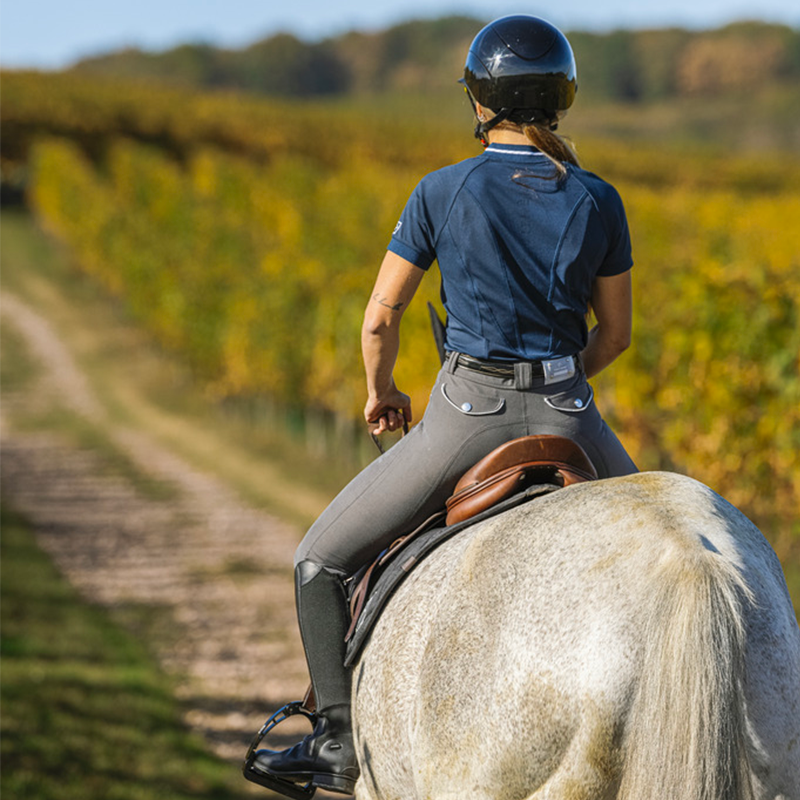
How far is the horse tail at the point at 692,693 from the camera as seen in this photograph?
6.77 ft

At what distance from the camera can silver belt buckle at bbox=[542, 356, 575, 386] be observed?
9.30 ft

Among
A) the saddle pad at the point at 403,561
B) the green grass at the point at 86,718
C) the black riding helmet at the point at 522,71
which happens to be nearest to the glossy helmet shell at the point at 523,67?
the black riding helmet at the point at 522,71

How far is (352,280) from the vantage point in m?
16.9

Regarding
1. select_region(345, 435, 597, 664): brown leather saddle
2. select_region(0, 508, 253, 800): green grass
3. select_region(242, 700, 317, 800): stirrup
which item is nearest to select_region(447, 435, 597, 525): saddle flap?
select_region(345, 435, 597, 664): brown leather saddle

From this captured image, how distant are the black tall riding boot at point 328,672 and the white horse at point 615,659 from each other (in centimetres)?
62

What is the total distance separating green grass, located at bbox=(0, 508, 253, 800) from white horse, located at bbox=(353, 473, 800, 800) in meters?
4.71

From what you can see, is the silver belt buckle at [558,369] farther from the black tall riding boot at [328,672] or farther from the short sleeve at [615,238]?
the black tall riding boot at [328,672]

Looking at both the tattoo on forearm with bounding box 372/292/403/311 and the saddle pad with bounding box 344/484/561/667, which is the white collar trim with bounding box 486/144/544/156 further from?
the saddle pad with bounding box 344/484/561/667

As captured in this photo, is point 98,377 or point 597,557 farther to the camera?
point 98,377

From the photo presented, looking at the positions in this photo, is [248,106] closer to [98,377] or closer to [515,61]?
[98,377]

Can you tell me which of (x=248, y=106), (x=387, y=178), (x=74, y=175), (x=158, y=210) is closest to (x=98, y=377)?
(x=158, y=210)

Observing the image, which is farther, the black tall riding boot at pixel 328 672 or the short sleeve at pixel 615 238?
the black tall riding boot at pixel 328 672

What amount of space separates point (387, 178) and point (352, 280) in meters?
34.6

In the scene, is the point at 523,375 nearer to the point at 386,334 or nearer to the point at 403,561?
the point at 386,334
